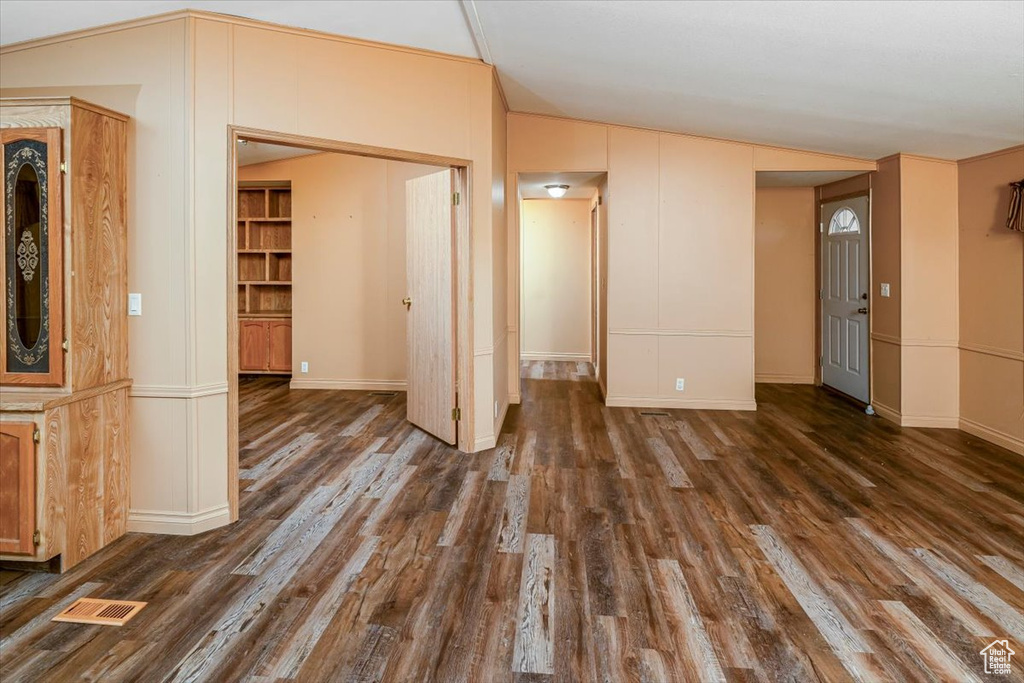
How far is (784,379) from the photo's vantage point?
293 inches

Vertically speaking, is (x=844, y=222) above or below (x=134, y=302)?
above

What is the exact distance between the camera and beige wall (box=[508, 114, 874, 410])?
600 cm

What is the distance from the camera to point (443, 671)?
2.02m

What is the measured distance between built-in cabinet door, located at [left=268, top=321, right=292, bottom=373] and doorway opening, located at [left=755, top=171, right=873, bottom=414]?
5.69 m

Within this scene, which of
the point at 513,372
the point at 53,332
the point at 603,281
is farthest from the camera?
the point at 603,281

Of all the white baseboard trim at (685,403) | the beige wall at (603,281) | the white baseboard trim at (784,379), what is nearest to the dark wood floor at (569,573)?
the white baseboard trim at (685,403)

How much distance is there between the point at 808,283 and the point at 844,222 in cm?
97

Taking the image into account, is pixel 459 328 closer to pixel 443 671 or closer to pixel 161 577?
pixel 161 577

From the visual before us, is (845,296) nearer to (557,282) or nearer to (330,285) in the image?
(557,282)

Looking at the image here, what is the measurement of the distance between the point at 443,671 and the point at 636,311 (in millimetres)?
4596

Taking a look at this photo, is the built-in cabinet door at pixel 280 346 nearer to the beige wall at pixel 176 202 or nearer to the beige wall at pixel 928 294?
the beige wall at pixel 176 202

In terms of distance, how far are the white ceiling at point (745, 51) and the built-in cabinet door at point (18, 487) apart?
1.96 meters

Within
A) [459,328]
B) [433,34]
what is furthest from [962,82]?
[459,328]

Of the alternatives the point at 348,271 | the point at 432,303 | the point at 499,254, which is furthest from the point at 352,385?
the point at 499,254
